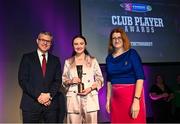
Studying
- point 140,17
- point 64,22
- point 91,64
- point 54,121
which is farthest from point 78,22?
point 54,121

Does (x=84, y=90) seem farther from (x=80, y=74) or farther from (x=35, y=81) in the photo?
(x=35, y=81)

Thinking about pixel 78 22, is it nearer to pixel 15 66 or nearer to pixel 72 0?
pixel 72 0

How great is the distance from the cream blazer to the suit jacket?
0.14 metres

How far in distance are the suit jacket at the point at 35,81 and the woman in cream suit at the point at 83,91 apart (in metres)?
0.16

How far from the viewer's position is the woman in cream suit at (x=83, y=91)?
3.68 meters

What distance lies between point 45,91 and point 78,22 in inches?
69.5

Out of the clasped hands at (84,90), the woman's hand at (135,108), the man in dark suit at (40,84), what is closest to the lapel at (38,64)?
the man in dark suit at (40,84)

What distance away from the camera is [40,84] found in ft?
12.2

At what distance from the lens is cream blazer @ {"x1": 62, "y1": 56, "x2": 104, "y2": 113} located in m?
3.68

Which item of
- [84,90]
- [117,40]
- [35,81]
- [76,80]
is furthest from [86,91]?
[117,40]

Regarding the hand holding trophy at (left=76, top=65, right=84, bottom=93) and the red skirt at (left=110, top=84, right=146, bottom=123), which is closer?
the red skirt at (left=110, top=84, right=146, bottom=123)

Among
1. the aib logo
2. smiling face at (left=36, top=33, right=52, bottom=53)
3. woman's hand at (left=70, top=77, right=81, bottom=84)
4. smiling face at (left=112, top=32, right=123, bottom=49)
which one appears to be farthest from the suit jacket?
the aib logo

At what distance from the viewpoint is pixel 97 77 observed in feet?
12.5

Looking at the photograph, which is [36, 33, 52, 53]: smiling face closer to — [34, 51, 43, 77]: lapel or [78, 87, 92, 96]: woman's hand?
[34, 51, 43, 77]: lapel
